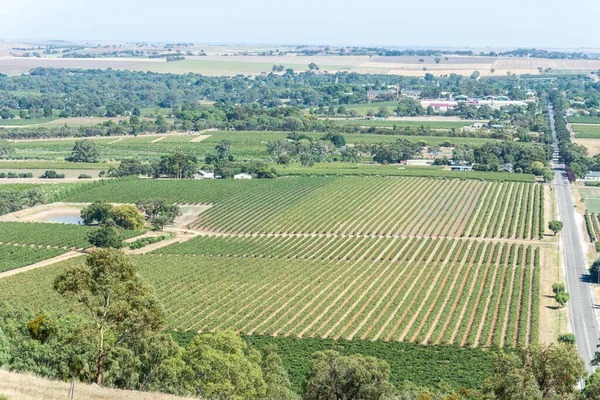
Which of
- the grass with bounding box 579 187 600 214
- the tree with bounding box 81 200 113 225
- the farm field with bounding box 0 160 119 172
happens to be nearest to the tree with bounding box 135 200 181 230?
the tree with bounding box 81 200 113 225

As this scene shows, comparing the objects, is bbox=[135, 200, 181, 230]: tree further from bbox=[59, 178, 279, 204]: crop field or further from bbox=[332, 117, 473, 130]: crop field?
bbox=[332, 117, 473, 130]: crop field

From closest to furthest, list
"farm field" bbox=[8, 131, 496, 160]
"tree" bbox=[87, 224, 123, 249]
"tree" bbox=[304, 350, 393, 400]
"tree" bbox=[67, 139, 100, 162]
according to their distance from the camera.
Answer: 1. "tree" bbox=[304, 350, 393, 400]
2. "tree" bbox=[87, 224, 123, 249]
3. "tree" bbox=[67, 139, 100, 162]
4. "farm field" bbox=[8, 131, 496, 160]

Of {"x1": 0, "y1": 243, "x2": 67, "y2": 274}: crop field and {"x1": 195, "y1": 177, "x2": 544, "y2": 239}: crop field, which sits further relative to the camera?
{"x1": 195, "y1": 177, "x2": 544, "y2": 239}: crop field

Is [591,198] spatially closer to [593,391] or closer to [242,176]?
[242,176]

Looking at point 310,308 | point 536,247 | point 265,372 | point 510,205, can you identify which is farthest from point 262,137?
point 265,372

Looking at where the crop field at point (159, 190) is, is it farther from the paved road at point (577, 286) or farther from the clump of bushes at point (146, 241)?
the paved road at point (577, 286)

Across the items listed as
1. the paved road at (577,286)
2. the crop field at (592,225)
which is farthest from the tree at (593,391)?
the crop field at (592,225)
